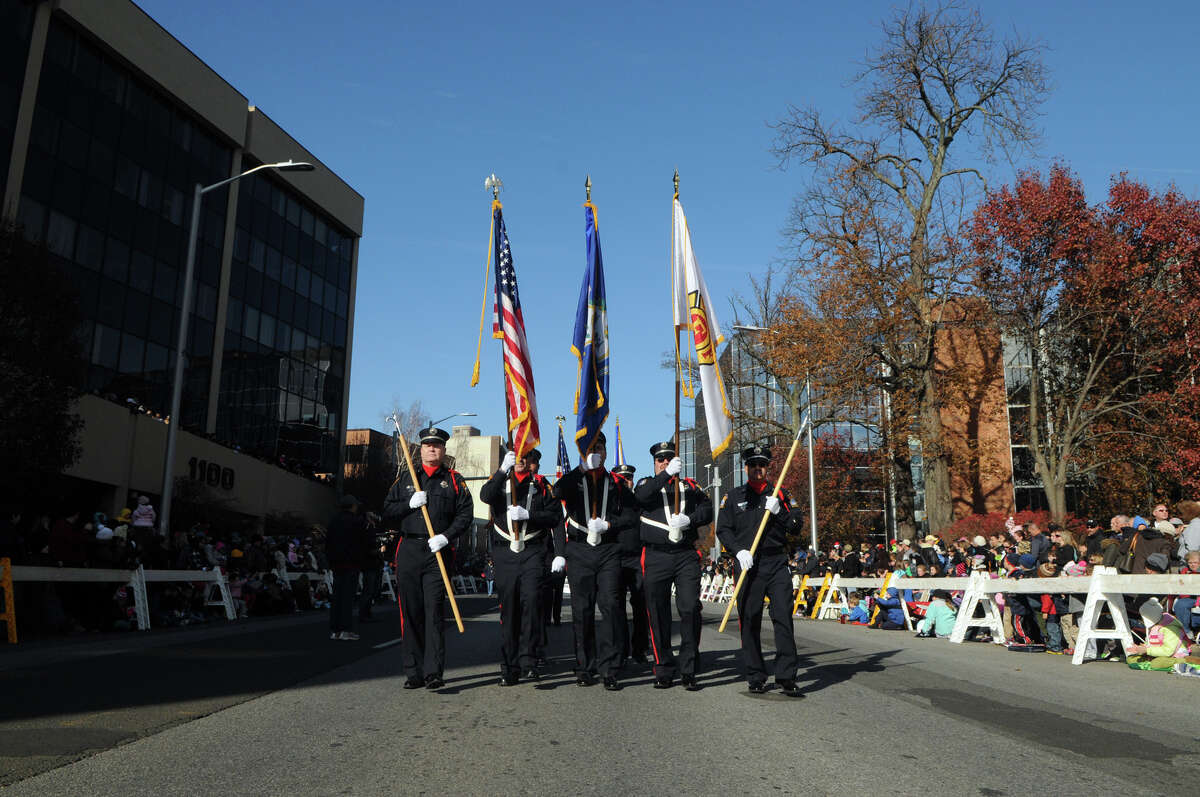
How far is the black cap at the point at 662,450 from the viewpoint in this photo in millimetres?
9312

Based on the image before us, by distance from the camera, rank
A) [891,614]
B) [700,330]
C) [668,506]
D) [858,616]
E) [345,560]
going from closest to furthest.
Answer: [668,506] → [700,330] → [345,560] → [891,614] → [858,616]

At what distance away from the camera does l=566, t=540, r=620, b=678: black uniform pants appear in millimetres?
8523

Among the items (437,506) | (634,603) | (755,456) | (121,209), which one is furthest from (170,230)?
(755,456)

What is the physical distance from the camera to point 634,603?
10.7 metres

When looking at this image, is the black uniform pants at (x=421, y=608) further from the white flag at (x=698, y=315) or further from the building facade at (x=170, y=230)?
the building facade at (x=170, y=230)

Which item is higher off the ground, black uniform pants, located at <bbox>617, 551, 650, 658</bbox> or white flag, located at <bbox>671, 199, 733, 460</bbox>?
white flag, located at <bbox>671, 199, 733, 460</bbox>

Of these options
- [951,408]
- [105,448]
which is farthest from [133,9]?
[951,408]

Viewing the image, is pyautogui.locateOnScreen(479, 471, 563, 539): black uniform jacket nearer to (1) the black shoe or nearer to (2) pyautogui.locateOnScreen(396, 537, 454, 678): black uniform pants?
(2) pyautogui.locateOnScreen(396, 537, 454, 678): black uniform pants

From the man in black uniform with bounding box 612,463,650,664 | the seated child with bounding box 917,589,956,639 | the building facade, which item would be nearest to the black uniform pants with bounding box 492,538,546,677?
the man in black uniform with bounding box 612,463,650,664

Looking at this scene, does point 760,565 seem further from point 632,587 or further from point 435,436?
point 435,436

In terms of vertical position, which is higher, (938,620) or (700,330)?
(700,330)

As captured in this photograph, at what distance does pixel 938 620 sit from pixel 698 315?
27.8 ft

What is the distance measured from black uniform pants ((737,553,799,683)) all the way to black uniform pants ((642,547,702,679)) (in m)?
0.43

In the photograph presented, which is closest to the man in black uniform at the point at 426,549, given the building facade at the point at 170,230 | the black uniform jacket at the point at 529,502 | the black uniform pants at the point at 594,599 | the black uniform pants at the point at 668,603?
the black uniform jacket at the point at 529,502
